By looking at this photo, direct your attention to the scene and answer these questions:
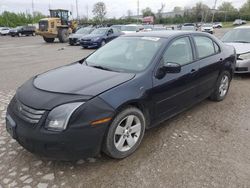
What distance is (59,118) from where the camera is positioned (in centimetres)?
254

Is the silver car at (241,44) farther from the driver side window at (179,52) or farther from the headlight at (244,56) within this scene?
the driver side window at (179,52)

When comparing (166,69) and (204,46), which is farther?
(204,46)

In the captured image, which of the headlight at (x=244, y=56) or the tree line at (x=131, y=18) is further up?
the tree line at (x=131, y=18)

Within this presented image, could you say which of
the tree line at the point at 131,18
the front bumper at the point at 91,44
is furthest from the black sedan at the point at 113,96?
the tree line at the point at 131,18

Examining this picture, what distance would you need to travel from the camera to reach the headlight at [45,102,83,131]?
8.29 feet

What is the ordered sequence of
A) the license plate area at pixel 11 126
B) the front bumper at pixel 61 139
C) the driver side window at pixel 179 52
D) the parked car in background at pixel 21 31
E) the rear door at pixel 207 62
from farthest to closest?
1. the parked car in background at pixel 21 31
2. the rear door at pixel 207 62
3. the driver side window at pixel 179 52
4. the license plate area at pixel 11 126
5. the front bumper at pixel 61 139

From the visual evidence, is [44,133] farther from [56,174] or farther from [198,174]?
[198,174]

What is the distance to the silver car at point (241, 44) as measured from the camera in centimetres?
671

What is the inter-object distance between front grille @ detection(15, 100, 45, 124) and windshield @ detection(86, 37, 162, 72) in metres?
1.27

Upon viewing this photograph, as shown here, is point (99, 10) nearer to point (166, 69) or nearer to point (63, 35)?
point (63, 35)

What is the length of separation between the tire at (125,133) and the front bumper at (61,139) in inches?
6.1

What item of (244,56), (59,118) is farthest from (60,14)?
(59,118)

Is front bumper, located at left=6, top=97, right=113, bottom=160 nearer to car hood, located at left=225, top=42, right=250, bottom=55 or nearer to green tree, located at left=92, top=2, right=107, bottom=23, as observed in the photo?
car hood, located at left=225, top=42, right=250, bottom=55

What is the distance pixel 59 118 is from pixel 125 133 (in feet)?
2.93
